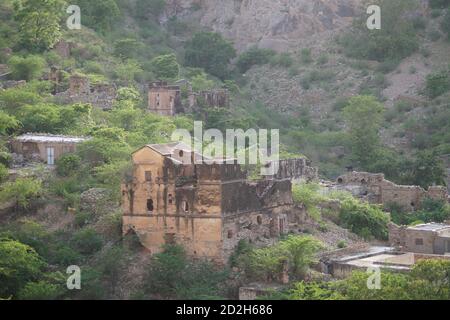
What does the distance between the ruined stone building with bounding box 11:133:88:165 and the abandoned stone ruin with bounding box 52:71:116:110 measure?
669 cm

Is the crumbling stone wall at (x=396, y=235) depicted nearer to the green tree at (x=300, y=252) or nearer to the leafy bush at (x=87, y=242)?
the green tree at (x=300, y=252)

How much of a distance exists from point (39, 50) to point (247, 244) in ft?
76.9

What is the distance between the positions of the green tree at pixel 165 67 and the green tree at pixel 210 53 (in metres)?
5.39

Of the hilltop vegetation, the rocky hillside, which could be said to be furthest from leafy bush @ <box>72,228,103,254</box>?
the rocky hillside

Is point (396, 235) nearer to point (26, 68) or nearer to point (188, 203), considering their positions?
point (188, 203)

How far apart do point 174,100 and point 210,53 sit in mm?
14780

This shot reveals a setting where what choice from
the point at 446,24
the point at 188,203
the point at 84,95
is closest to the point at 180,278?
the point at 188,203

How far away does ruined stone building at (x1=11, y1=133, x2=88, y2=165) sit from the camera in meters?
60.6

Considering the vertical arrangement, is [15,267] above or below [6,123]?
below

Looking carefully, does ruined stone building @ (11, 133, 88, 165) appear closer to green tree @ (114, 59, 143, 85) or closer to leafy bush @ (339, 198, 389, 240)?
leafy bush @ (339, 198, 389, 240)

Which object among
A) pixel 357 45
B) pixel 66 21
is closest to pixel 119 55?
pixel 66 21

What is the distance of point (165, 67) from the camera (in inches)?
3088

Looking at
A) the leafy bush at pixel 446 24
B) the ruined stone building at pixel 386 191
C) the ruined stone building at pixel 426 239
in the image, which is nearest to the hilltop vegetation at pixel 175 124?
the leafy bush at pixel 446 24
